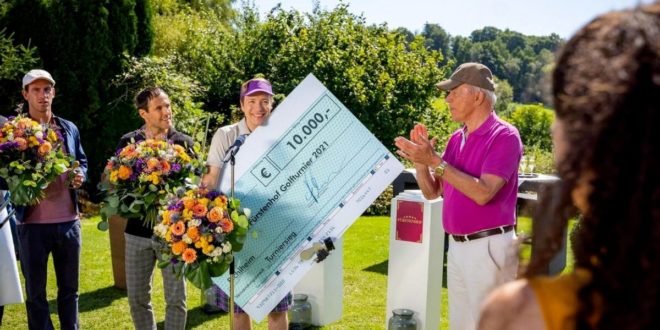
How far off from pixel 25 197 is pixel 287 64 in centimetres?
998

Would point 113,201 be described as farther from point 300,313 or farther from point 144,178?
point 300,313

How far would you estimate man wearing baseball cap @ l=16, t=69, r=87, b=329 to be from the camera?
15.2 ft

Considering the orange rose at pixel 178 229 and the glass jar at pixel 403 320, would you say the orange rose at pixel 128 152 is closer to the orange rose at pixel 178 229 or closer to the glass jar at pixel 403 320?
the orange rose at pixel 178 229

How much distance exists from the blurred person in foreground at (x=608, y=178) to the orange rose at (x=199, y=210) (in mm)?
2420

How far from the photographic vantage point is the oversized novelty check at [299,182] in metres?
3.61

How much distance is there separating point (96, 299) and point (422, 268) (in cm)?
323

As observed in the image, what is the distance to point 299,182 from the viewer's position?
Answer: 3639 millimetres

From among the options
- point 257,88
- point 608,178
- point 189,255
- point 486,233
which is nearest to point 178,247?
point 189,255

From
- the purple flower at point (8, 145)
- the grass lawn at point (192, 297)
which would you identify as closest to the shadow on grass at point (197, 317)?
the grass lawn at point (192, 297)

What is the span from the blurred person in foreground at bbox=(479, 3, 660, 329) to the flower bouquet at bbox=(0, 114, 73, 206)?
397cm

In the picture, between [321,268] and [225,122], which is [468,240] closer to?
[321,268]

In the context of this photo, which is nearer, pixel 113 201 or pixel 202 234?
pixel 202 234

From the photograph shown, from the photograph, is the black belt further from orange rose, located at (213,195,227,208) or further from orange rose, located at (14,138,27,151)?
orange rose, located at (14,138,27,151)

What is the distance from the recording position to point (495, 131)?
4020 mm
